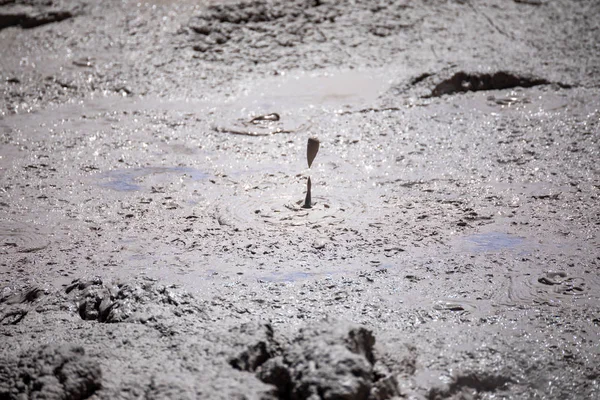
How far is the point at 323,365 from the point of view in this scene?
1.69m

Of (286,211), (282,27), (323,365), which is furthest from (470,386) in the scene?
(282,27)

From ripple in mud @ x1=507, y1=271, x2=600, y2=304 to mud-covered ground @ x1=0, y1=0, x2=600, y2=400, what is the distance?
11mm

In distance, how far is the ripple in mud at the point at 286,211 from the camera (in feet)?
10.1

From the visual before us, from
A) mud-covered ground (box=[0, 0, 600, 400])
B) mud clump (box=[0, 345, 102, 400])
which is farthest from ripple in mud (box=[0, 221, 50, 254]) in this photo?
mud clump (box=[0, 345, 102, 400])

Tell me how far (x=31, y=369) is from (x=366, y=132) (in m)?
2.71

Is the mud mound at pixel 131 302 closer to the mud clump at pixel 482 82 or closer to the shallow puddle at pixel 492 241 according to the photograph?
the shallow puddle at pixel 492 241

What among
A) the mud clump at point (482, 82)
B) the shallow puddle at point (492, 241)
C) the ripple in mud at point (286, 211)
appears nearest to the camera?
the shallow puddle at point (492, 241)

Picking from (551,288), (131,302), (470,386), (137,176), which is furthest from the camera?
(137,176)

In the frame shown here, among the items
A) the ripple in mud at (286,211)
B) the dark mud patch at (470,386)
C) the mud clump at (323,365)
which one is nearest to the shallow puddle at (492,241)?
the ripple in mud at (286,211)

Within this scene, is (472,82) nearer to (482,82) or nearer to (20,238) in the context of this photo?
(482,82)

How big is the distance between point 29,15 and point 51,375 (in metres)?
4.73

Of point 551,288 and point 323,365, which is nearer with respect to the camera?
point 323,365

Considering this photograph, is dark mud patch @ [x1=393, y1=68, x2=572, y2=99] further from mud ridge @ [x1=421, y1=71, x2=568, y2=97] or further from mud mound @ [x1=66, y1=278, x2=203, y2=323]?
mud mound @ [x1=66, y1=278, x2=203, y2=323]

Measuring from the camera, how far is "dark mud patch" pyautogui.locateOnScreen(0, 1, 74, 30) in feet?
18.7
